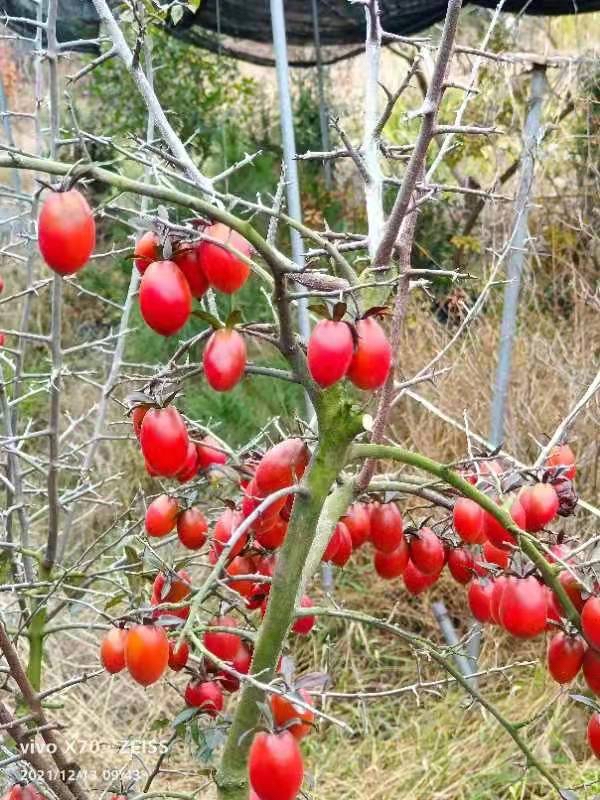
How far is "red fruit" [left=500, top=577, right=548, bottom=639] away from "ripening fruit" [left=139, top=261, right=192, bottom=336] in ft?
1.59

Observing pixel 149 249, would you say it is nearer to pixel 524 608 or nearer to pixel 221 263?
pixel 221 263

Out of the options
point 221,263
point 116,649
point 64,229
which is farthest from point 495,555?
point 64,229

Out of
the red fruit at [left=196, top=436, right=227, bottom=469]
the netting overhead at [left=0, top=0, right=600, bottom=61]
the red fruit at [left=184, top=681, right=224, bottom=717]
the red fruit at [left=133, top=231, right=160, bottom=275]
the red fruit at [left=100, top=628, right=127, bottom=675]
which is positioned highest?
the netting overhead at [left=0, top=0, right=600, bottom=61]

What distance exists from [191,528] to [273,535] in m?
0.13

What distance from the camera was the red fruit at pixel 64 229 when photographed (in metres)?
0.67

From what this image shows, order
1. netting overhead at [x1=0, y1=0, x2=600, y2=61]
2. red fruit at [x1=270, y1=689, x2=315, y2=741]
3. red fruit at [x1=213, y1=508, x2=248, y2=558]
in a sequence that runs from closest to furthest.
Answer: red fruit at [x1=270, y1=689, x2=315, y2=741], red fruit at [x1=213, y1=508, x2=248, y2=558], netting overhead at [x1=0, y1=0, x2=600, y2=61]

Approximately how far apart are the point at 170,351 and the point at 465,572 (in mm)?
3047

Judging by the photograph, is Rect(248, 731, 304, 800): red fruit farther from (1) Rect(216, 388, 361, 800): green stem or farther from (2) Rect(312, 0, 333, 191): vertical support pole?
(2) Rect(312, 0, 333, 191): vertical support pole

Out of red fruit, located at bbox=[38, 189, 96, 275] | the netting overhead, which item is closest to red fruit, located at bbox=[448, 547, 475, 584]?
red fruit, located at bbox=[38, 189, 96, 275]

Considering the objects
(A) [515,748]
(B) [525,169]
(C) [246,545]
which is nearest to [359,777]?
(A) [515,748]

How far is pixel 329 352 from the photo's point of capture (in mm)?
763

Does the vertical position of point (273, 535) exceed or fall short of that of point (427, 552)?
it exceeds it

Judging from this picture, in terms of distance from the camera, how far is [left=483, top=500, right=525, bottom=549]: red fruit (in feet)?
3.33

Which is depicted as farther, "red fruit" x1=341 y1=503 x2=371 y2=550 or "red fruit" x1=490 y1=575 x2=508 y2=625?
"red fruit" x1=341 y1=503 x2=371 y2=550
